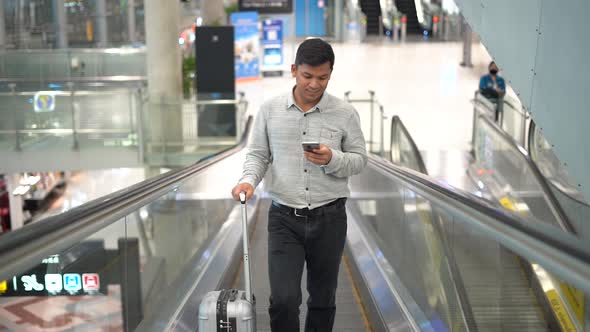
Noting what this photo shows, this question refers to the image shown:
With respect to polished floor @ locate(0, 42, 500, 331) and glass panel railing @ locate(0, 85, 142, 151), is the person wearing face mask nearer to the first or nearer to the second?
polished floor @ locate(0, 42, 500, 331)

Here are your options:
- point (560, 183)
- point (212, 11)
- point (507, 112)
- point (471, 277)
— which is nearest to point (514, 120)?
point (507, 112)

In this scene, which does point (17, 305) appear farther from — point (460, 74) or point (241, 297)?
point (460, 74)

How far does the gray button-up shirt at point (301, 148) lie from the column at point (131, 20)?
18624mm

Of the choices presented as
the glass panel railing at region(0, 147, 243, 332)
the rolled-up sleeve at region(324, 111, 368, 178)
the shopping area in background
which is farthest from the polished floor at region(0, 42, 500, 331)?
the rolled-up sleeve at region(324, 111, 368, 178)

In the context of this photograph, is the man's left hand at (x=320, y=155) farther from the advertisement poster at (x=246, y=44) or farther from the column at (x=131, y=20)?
the advertisement poster at (x=246, y=44)

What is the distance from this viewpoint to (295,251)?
3400 mm

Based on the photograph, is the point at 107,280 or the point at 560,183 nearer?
the point at 107,280

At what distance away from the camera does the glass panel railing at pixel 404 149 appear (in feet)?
30.6

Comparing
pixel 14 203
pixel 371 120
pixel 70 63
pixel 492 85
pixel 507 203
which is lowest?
pixel 14 203

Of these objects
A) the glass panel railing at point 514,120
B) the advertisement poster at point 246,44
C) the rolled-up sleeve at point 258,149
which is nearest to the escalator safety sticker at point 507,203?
the glass panel railing at point 514,120

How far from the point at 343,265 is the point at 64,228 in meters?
4.15

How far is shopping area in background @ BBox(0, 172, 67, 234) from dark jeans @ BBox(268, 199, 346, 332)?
48.2 ft

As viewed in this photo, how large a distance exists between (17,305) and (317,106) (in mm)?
1503

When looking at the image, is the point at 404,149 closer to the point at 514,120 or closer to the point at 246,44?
the point at 514,120
